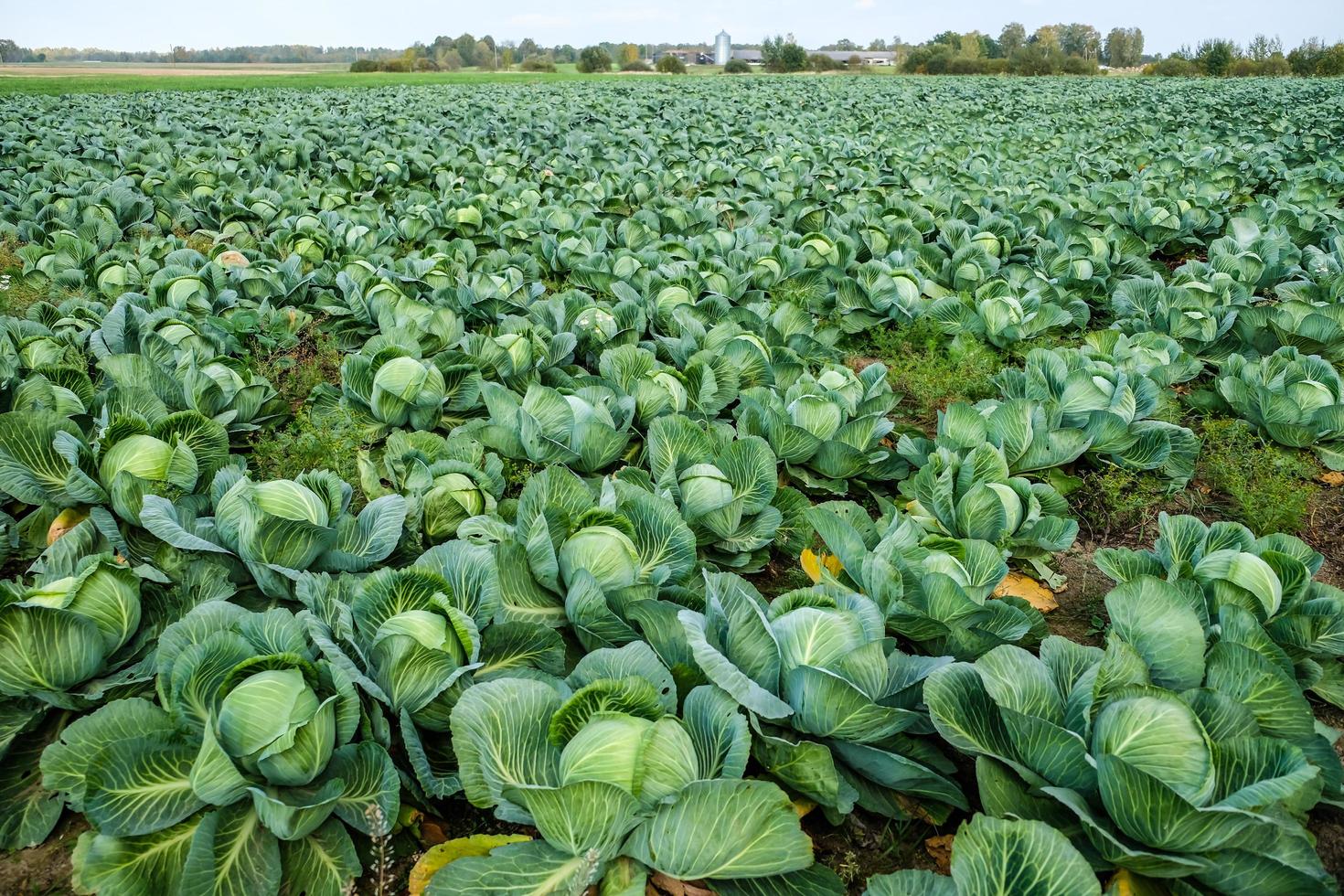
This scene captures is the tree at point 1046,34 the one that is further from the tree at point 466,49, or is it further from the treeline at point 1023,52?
the tree at point 466,49

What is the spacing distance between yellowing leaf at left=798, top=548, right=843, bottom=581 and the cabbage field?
0.02m

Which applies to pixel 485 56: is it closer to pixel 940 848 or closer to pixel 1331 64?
pixel 1331 64

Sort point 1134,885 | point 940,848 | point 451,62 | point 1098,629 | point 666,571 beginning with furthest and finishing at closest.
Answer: point 451,62 < point 1098,629 < point 666,571 < point 940,848 < point 1134,885

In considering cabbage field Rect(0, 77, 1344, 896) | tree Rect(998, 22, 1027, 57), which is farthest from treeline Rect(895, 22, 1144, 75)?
cabbage field Rect(0, 77, 1344, 896)

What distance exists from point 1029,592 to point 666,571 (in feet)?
5.66

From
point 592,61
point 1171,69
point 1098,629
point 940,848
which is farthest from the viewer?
point 592,61

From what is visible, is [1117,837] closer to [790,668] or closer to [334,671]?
[790,668]

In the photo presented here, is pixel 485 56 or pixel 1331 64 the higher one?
pixel 485 56

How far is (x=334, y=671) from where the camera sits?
2.24 metres

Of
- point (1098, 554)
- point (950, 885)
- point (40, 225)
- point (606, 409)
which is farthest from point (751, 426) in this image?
→ point (40, 225)

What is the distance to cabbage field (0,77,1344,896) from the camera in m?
2.07

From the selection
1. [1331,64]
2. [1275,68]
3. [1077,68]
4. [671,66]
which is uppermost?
[671,66]

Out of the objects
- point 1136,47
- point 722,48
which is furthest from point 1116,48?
point 722,48

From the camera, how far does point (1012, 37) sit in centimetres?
9700
